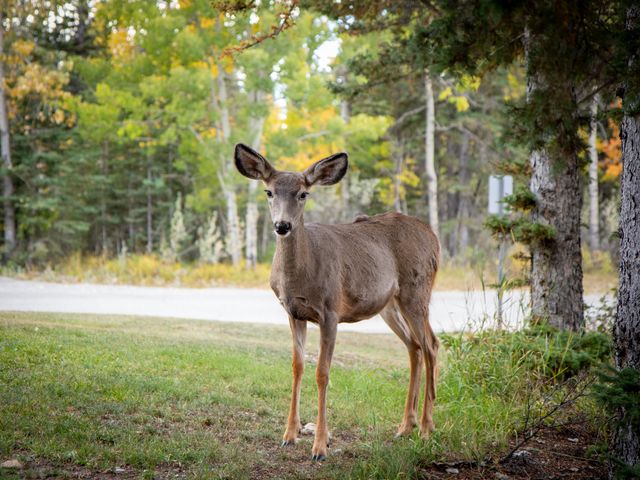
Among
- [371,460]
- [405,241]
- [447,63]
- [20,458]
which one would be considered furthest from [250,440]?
[447,63]

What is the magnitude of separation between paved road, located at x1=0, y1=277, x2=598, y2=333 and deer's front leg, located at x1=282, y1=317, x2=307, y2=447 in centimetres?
587

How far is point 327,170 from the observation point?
5.90 m

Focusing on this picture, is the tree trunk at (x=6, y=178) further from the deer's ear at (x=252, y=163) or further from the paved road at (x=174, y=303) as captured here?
the deer's ear at (x=252, y=163)

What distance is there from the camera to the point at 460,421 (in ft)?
19.2

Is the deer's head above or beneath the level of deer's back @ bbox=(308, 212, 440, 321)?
above

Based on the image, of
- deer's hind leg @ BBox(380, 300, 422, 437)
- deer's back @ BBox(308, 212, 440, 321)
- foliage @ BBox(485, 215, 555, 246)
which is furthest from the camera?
foliage @ BBox(485, 215, 555, 246)

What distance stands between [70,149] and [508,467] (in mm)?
21637

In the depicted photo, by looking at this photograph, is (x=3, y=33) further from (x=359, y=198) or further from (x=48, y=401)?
(x=48, y=401)

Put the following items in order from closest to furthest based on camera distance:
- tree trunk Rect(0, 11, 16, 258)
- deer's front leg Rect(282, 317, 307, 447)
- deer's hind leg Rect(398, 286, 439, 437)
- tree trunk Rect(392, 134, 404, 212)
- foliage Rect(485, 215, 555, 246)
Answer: deer's front leg Rect(282, 317, 307, 447), deer's hind leg Rect(398, 286, 439, 437), foliage Rect(485, 215, 555, 246), tree trunk Rect(0, 11, 16, 258), tree trunk Rect(392, 134, 404, 212)

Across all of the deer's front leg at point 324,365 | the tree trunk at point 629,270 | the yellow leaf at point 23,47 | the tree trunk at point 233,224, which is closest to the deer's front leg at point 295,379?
the deer's front leg at point 324,365

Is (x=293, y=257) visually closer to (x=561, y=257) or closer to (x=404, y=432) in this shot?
(x=404, y=432)

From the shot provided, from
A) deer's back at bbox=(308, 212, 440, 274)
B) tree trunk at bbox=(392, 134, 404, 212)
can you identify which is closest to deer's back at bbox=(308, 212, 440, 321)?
deer's back at bbox=(308, 212, 440, 274)

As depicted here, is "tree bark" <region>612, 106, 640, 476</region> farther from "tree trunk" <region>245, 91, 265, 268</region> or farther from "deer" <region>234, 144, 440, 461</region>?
"tree trunk" <region>245, 91, 265, 268</region>

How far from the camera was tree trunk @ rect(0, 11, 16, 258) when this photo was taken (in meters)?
20.8
